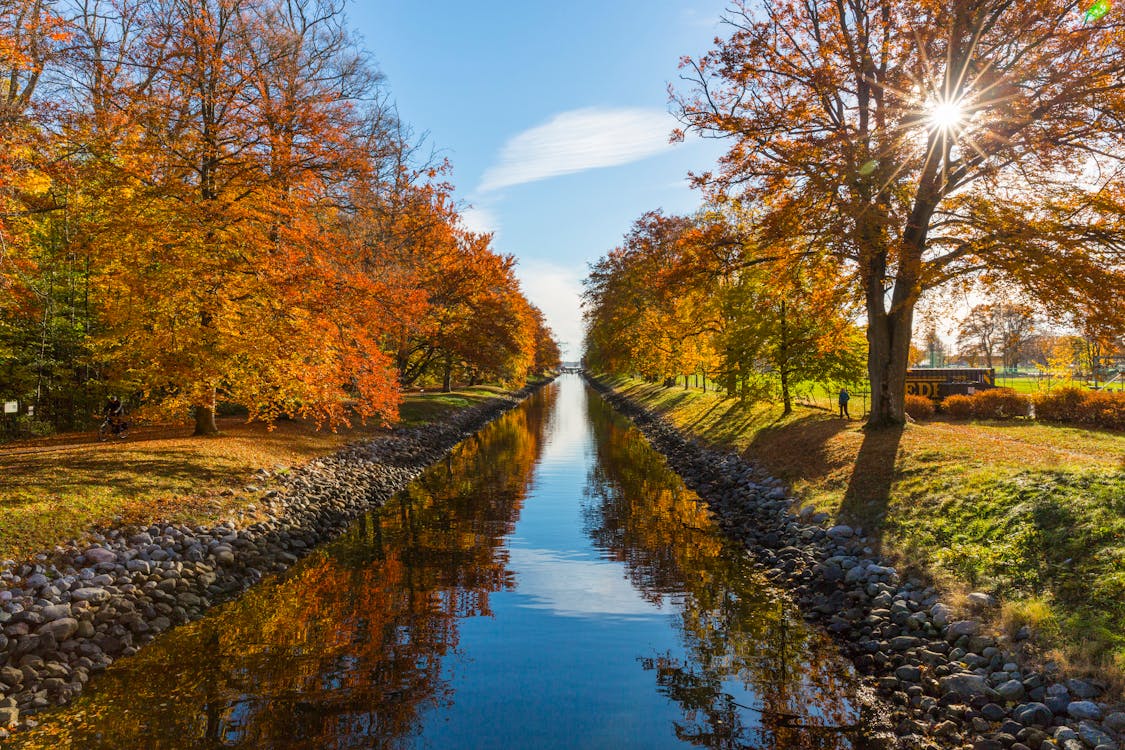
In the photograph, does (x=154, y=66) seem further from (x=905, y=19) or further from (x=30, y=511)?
(x=905, y=19)

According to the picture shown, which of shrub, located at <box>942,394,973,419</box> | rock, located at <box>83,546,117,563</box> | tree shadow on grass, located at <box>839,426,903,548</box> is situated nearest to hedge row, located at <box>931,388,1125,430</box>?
shrub, located at <box>942,394,973,419</box>

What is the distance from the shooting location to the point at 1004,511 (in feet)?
36.7

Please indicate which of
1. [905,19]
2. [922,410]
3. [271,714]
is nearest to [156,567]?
[271,714]

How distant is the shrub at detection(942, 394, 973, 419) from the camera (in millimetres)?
26281

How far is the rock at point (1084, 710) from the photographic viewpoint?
6578mm

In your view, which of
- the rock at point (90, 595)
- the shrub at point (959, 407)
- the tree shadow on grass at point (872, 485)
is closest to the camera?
the rock at point (90, 595)

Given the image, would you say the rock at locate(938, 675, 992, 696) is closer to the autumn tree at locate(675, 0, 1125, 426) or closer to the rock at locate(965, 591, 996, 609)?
the rock at locate(965, 591, 996, 609)

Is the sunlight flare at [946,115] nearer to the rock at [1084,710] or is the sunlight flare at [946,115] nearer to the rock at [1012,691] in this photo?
the rock at [1012,691]

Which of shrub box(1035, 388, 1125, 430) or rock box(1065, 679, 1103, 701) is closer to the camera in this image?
rock box(1065, 679, 1103, 701)

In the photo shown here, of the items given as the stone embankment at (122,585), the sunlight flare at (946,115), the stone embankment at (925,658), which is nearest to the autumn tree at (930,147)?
the sunlight flare at (946,115)

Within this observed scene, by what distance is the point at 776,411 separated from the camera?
2997cm

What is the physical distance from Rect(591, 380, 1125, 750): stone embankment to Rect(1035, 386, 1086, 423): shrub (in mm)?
14942

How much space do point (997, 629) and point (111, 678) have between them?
11768 millimetres

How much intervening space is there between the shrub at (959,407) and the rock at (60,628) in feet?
94.4
